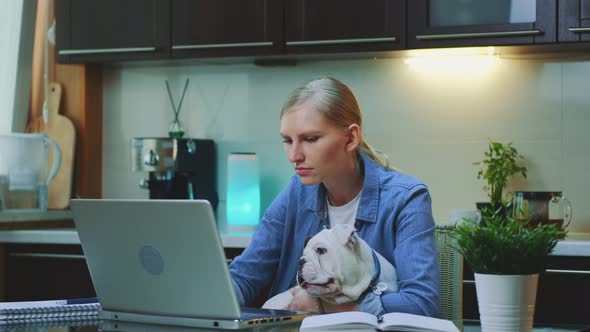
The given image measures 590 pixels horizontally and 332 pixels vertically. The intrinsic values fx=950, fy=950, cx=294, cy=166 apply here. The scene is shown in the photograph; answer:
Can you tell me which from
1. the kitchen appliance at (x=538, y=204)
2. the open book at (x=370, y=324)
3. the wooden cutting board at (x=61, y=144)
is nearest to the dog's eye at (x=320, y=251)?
the open book at (x=370, y=324)

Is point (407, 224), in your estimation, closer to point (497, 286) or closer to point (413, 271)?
point (413, 271)

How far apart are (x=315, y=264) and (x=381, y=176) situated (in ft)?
1.31

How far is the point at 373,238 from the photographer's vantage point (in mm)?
2156

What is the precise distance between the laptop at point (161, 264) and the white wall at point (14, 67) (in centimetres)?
239

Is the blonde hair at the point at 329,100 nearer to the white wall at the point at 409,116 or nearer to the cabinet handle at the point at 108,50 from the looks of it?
the white wall at the point at 409,116

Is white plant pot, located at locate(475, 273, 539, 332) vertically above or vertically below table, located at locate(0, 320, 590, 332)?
above

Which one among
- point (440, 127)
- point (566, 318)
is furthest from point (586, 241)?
point (440, 127)

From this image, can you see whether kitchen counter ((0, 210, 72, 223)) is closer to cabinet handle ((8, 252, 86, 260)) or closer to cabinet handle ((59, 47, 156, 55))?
cabinet handle ((8, 252, 86, 260))

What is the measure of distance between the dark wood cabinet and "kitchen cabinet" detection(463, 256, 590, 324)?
5.53 ft

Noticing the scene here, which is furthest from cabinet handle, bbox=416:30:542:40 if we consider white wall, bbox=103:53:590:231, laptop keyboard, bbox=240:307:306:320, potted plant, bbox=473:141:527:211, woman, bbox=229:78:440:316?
laptop keyboard, bbox=240:307:306:320

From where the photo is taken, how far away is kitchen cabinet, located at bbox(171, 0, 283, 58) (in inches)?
142

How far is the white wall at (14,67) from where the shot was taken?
405cm

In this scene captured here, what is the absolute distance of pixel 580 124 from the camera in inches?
137

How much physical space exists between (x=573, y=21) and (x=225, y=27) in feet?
4.23
